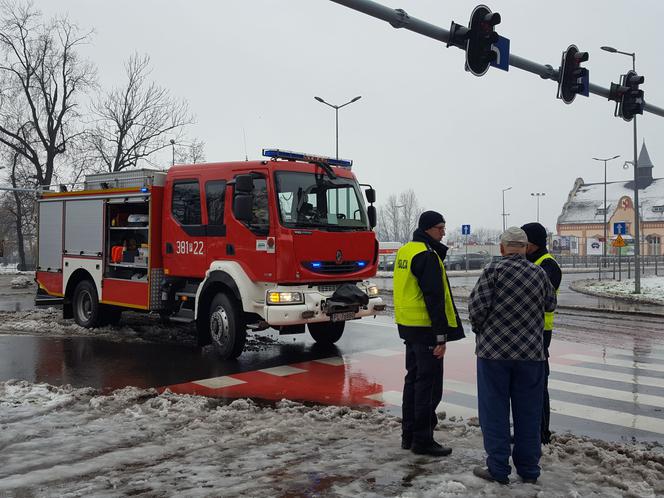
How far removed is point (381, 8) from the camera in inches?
378

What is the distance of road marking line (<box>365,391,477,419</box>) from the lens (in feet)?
21.6

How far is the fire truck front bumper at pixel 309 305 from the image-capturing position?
29.5 ft

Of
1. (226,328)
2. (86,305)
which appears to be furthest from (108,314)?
(226,328)

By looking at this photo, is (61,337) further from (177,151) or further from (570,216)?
(570,216)

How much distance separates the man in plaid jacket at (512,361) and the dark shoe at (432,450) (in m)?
0.53

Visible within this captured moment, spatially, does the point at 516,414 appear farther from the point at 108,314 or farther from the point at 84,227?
the point at 84,227

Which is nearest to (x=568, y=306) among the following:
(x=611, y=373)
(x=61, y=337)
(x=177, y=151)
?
(x=611, y=373)

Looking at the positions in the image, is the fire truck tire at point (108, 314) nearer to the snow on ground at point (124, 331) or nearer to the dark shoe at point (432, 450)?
the snow on ground at point (124, 331)

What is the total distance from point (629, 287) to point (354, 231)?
20.8 metres

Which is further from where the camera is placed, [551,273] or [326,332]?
[326,332]

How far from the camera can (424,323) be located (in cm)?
523

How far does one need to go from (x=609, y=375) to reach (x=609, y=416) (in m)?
2.22

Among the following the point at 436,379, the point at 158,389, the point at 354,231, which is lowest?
the point at 158,389

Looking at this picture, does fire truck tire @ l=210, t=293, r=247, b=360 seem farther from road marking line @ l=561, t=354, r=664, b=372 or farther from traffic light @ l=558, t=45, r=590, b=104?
traffic light @ l=558, t=45, r=590, b=104
